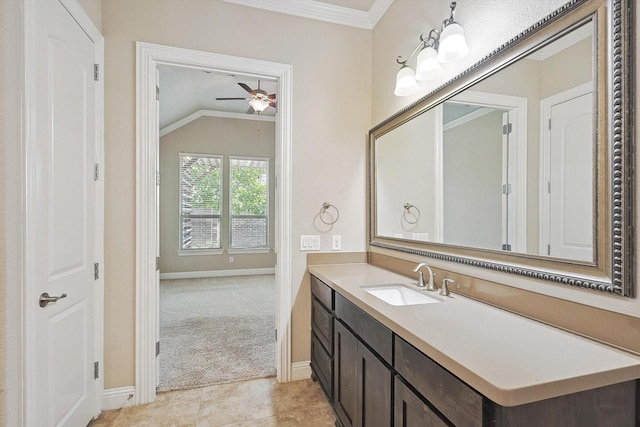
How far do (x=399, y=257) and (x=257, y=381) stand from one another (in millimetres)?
1444

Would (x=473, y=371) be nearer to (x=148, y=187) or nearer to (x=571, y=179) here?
(x=571, y=179)

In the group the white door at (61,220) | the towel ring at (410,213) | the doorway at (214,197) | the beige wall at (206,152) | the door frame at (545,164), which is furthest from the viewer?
the beige wall at (206,152)

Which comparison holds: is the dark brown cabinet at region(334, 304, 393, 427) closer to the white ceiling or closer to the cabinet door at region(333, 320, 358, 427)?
the cabinet door at region(333, 320, 358, 427)

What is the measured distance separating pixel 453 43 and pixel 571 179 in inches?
34.7

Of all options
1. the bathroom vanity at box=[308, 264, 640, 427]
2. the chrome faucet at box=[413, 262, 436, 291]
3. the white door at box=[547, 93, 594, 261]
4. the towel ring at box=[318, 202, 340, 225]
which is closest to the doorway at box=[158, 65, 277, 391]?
the towel ring at box=[318, 202, 340, 225]

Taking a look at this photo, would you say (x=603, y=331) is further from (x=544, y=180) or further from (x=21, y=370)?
(x=21, y=370)

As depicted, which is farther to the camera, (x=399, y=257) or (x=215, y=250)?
(x=215, y=250)

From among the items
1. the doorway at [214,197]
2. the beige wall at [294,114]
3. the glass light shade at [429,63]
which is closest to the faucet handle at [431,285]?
the beige wall at [294,114]

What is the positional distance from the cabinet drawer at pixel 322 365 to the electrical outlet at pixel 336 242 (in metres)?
0.68

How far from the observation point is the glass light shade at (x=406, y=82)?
1.98 m

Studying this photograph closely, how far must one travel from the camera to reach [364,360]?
1.46 metres

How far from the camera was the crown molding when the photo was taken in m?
2.38

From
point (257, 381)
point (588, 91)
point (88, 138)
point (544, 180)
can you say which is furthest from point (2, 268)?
point (588, 91)

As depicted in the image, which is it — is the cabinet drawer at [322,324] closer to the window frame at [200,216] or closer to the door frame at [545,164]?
the door frame at [545,164]
